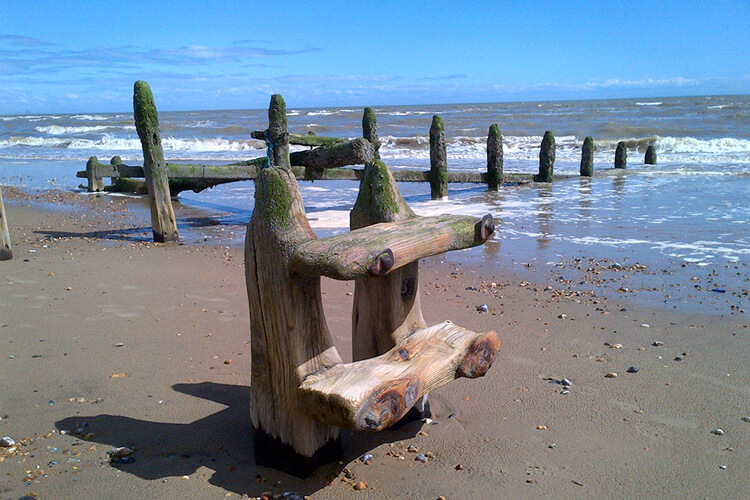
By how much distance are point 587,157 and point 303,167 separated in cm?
892

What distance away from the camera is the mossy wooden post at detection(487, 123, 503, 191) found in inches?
579

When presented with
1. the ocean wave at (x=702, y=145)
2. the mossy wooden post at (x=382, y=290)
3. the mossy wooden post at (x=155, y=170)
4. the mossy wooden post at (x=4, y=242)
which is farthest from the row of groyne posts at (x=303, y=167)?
the ocean wave at (x=702, y=145)

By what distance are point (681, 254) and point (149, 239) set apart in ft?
24.4

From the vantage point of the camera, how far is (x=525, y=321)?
5434mm

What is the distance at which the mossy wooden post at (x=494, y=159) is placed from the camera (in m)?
14.7

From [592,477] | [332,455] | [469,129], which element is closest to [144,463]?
[332,455]

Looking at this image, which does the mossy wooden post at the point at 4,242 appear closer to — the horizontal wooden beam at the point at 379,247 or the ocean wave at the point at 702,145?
the horizontal wooden beam at the point at 379,247

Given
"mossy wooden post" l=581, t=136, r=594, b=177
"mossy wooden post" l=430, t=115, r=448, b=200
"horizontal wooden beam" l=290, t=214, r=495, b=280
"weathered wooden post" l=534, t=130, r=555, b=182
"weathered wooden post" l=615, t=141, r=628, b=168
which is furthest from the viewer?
"weathered wooden post" l=615, t=141, r=628, b=168

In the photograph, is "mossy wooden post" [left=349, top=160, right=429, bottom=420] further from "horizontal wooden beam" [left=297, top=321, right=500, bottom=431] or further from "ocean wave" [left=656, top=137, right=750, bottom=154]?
"ocean wave" [left=656, top=137, right=750, bottom=154]

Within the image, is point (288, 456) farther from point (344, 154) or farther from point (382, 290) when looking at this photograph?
point (344, 154)

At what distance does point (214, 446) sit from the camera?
11.0ft

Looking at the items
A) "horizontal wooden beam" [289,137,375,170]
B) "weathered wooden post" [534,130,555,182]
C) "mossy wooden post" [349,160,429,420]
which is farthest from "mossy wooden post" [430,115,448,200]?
"mossy wooden post" [349,160,429,420]

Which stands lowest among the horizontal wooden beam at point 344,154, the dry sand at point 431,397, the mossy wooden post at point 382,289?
the dry sand at point 431,397

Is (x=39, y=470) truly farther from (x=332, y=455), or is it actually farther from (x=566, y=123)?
(x=566, y=123)
